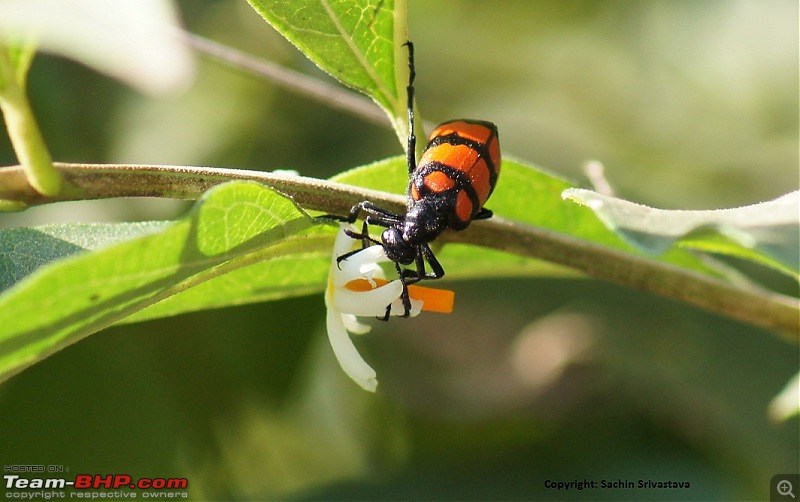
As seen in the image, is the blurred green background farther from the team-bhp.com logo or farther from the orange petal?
the orange petal

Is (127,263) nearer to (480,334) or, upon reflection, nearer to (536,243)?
(536,243)

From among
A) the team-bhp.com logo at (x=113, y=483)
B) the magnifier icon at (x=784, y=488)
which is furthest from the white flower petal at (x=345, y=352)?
the magnifier icon at (x=784, y=488)

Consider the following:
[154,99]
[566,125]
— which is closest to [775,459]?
[566,125]

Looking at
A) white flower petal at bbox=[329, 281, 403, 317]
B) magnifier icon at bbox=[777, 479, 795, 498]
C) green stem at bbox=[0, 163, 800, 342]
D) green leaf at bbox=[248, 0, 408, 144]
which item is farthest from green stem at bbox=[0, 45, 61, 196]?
magnifier icon at bbox=[777, 479, 795, 498]

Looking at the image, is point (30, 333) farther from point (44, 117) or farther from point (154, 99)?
point (154, 99)

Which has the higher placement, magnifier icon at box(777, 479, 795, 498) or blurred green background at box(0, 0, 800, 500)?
blurred green background at box(0, 0, 800, 500)

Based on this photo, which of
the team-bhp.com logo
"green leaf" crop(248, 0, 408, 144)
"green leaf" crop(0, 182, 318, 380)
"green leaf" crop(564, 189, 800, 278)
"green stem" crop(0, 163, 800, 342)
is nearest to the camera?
"green leaf" crop(0, 182, 318, 380)
